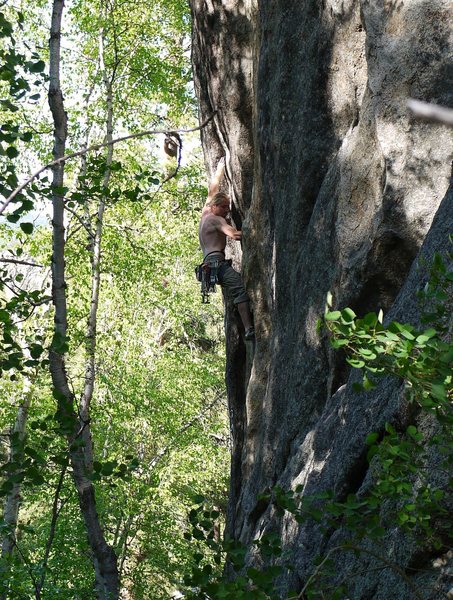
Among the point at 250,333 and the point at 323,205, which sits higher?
the point at 323,205

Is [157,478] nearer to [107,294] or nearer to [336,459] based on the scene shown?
[107,294]

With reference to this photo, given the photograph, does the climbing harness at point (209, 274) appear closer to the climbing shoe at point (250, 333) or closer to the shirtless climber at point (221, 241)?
the shirtless climber at point (221, 241)

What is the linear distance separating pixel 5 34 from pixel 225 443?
2004 centimetres

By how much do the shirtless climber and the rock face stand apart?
11.2 inches

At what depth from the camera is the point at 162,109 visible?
21281mm

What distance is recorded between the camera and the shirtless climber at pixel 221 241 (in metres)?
10.0

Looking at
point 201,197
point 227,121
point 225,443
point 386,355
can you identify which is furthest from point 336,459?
point 225,443

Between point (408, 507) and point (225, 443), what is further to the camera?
point (225, 443)

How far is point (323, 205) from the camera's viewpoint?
7129 mm

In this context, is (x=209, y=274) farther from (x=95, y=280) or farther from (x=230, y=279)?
(x=95, y=280)

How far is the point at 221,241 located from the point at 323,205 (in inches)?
139

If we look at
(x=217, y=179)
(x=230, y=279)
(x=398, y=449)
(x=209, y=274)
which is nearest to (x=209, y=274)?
(x=209, y=274)

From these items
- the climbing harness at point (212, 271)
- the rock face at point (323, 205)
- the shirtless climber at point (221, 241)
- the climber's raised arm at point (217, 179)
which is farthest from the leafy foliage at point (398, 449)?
the climber's raised arm at point (217, 179)

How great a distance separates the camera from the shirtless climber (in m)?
10.0
